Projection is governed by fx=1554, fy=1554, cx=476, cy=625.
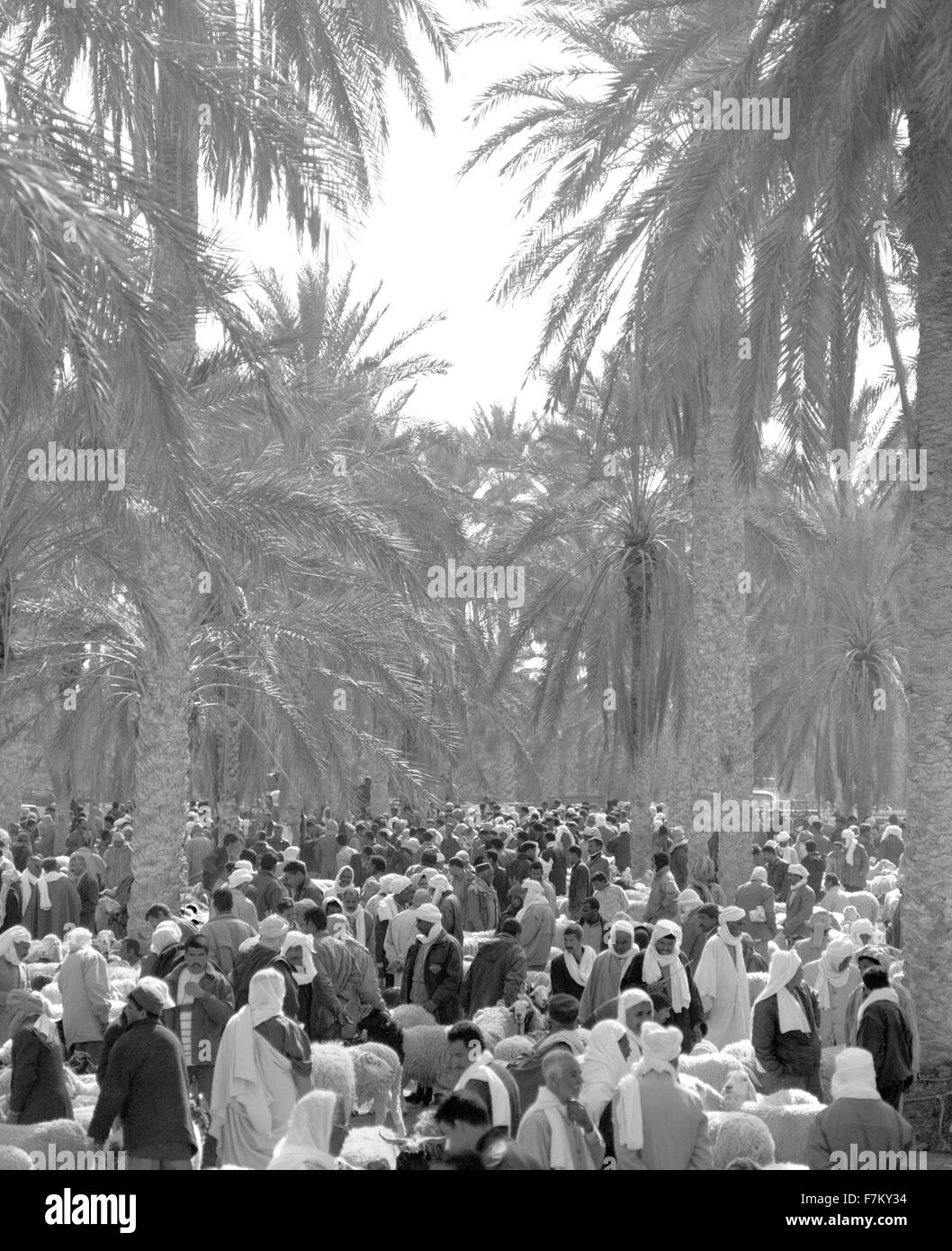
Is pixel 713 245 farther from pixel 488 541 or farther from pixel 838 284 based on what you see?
pixel 488 541

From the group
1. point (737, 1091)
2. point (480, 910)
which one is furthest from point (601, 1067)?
point (480, 910)

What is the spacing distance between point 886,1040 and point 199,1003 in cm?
399

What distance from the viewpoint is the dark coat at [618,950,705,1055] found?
33.6 ft

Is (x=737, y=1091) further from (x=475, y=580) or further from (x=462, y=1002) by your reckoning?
(x=475, y=580)

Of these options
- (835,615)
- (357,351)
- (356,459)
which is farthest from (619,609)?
(835,615)

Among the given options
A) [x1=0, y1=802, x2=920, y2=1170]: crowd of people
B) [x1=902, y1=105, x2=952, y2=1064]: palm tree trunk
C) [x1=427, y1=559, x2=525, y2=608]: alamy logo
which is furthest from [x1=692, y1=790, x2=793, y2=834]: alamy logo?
[x1=902, y1=105, x2=952, y2=1064]: palm tree trunk

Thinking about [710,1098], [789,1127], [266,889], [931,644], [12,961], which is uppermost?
[931,644]

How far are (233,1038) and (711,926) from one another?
4903mm

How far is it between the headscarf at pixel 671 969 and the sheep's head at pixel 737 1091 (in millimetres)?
1048

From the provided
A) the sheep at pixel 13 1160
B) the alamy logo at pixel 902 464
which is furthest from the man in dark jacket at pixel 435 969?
the alamy logo at pixel 902 464

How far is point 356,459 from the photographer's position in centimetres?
2288

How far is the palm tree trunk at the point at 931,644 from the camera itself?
11195 mm

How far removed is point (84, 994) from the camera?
11016 mm

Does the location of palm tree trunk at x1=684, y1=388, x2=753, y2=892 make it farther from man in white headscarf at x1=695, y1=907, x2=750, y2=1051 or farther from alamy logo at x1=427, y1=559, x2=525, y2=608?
man in white headscarf at x1=695, y1=907, x2=750, y2=1051
